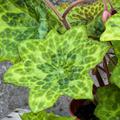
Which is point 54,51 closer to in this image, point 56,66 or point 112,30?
point 56,66

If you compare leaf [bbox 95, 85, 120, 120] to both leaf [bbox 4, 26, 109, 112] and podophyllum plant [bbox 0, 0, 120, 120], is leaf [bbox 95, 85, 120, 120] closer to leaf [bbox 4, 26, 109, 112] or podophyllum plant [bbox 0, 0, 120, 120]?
podophyllum plant [bbox 0, 0, 120, 120]

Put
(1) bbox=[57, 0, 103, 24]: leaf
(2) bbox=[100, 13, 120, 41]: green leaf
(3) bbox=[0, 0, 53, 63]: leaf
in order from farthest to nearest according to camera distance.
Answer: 1. (1) bbox=[57, 0, 103, 24]: leaf
2. (3) bbox=[0, 0, 53, 63]: leaf
3. (2) bbox=[100, 13, 120, 41]: green leaf

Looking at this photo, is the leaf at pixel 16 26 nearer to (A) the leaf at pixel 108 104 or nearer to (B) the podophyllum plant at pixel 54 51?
(B) the podophyllum plant at pixel 54 51

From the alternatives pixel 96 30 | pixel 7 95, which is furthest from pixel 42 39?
pixel 7 95

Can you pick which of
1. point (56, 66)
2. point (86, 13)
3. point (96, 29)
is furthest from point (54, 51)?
point (86, 13)

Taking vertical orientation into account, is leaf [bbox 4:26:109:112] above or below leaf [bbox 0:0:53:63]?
below

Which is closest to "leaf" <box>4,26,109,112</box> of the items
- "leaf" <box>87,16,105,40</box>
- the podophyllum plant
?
the podophyllum plant

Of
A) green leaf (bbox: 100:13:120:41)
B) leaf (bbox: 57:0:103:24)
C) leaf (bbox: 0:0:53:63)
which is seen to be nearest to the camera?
green leaf (bbox: 100:13:120:41)
